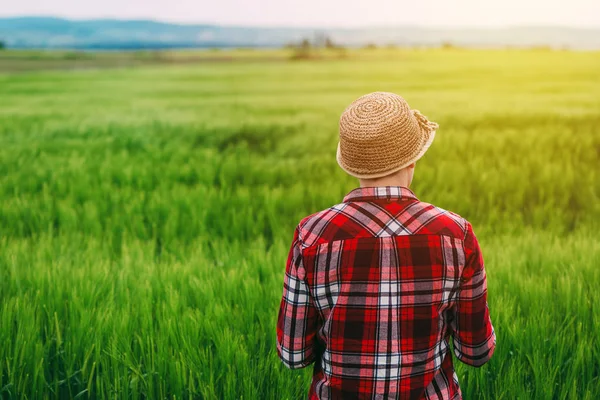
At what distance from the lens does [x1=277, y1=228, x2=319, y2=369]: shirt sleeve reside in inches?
A: 46.4

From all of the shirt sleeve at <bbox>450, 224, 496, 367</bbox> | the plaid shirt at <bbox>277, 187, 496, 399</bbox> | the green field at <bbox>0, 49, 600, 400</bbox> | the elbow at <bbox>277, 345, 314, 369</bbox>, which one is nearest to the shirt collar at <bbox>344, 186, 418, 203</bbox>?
the plaid shirt at <bbox>277, 187, 496, 399</bbox>

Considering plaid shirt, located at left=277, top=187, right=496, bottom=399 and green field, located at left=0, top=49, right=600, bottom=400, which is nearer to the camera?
plaid shirt, located at left=277, top=187, right=496, bottom=399

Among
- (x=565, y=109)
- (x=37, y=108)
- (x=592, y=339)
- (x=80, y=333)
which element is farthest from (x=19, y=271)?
(x=37, y=108)

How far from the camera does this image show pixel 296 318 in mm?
1204

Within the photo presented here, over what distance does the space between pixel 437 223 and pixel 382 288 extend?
154 millimetres

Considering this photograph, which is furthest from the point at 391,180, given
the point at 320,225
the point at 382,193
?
the point at 320,225

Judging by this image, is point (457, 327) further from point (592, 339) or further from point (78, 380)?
point (78, 380)

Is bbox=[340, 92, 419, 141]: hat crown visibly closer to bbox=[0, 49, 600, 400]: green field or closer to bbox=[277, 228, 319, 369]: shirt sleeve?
bbox=[277, 228, 319, 369]: shirt sleeve

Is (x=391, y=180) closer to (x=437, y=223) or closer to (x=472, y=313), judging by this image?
(x=437, y=223)

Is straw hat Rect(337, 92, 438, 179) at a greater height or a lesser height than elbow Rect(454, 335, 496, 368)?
greater

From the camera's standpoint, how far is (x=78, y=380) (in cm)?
185

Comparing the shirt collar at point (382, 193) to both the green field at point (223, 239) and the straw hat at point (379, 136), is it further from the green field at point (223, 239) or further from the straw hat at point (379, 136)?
the green field at point (223, 239)

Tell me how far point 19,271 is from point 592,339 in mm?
2081

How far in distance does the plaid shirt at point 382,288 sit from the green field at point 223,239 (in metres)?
0.64
